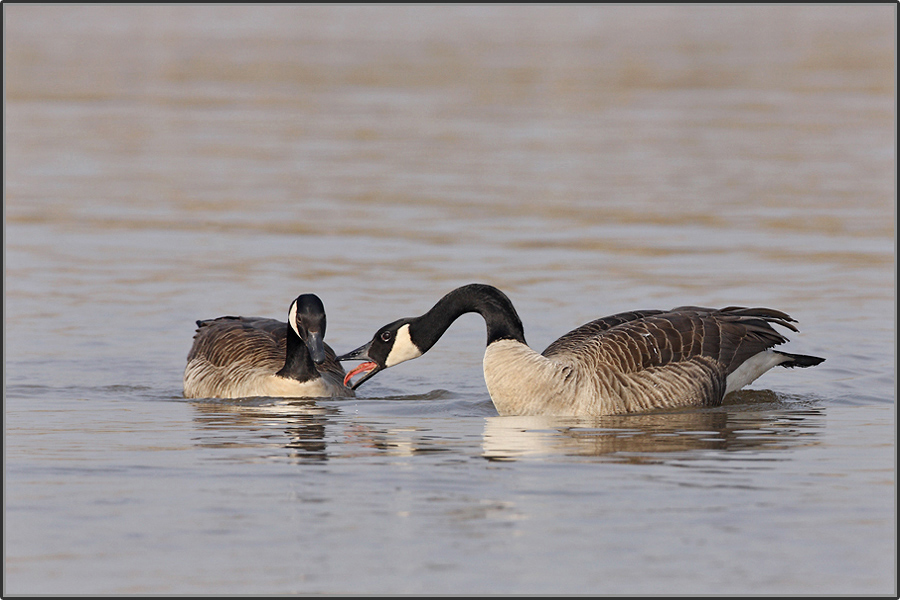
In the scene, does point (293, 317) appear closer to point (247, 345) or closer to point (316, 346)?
point (316, 346)

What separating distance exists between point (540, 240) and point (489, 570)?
15.0m

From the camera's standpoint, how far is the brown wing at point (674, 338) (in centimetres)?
1263

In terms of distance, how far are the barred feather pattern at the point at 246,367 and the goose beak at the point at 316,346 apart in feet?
1.73

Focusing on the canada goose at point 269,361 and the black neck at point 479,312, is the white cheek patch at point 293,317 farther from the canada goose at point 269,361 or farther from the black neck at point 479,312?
the black neck at point 479,312

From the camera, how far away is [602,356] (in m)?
12.6

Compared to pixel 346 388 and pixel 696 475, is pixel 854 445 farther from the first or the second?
pixel 346 388

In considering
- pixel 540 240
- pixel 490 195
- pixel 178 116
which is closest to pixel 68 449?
pixel 540 240

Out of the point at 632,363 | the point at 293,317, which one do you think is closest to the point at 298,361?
the point at 293,317

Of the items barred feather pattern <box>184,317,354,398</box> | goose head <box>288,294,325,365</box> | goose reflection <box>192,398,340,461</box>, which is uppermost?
goose head <box>288,294,325,365</box>

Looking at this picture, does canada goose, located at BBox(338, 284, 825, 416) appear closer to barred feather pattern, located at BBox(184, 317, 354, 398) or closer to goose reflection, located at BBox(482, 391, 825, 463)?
goose reflection, located at BBox(482, 391, 825, 463)

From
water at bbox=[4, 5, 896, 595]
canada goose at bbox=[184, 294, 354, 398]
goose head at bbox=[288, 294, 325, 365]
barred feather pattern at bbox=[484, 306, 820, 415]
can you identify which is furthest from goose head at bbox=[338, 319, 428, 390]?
barred feather pattern at bbox=[484, 306, 820, 415]

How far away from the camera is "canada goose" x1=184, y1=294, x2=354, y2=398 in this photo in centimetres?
1313

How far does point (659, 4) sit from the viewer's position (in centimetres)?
12938

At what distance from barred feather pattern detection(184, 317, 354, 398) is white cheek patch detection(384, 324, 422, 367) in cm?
94
